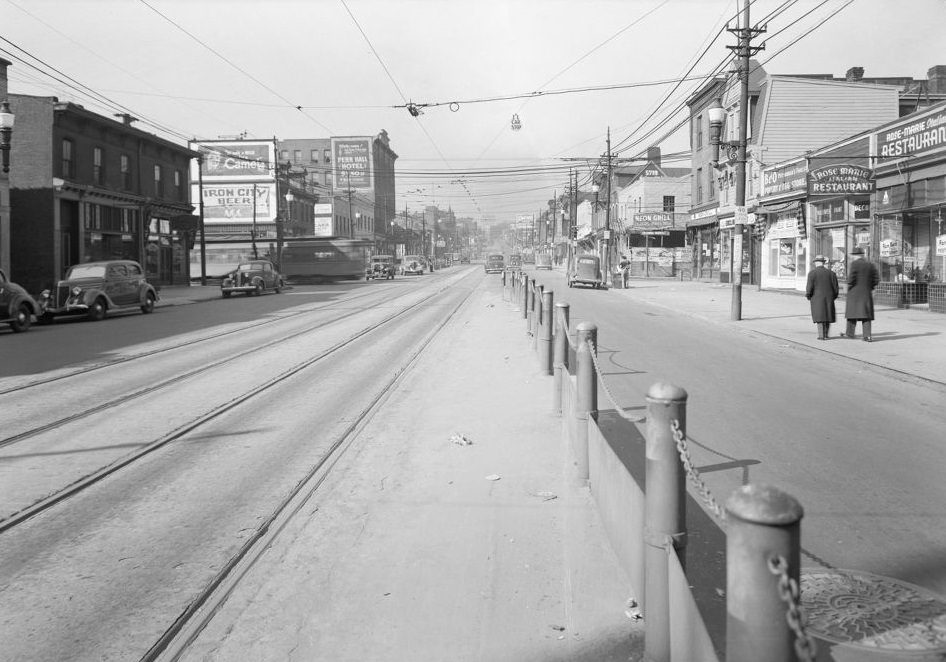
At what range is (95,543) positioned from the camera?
4.80 metres

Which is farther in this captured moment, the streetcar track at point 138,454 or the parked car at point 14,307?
the parked car at point 14,307

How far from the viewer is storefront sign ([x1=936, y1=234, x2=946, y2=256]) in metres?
21.0

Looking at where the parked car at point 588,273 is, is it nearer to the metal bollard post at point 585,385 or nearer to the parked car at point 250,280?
the parked car at point 250,280

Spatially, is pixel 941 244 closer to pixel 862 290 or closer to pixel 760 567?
pixel 862 290

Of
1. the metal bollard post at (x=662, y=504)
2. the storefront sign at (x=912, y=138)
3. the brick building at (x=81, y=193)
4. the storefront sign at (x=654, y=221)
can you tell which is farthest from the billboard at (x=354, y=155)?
the metal bollard post at (x=662, y=504)

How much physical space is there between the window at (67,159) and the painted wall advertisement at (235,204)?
36.8 metres

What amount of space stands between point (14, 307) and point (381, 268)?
47815mm

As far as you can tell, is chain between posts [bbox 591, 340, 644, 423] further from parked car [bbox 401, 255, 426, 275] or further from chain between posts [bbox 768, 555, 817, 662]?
parked car [bbox 401, 255, 426, 275]

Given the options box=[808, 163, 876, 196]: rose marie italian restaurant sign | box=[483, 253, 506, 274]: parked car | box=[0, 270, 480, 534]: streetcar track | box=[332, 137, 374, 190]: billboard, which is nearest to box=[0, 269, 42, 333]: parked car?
box=[0, 270, 480, 534]: streetcar track

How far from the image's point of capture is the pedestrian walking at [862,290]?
14711 mm

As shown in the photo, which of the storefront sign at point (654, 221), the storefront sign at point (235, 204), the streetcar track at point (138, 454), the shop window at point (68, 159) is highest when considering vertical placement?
the storefront sign at point (235, 204)

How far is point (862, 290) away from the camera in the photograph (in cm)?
1489

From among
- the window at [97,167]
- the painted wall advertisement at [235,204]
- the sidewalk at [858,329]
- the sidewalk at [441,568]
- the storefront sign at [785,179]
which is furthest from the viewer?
the painted wall advertisement at [235,204]

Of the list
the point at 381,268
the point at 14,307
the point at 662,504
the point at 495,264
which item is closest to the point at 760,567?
the point at 662,504
